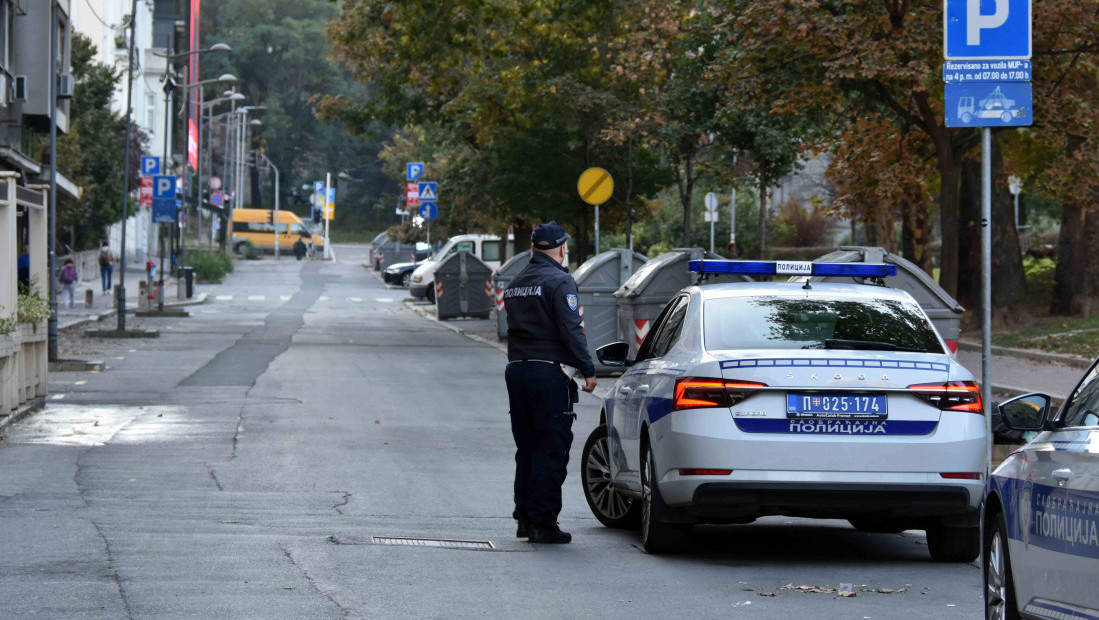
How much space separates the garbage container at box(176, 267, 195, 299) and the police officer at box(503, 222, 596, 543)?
135 feet

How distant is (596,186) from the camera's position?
971 inches

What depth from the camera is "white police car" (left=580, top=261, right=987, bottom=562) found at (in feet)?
25.6

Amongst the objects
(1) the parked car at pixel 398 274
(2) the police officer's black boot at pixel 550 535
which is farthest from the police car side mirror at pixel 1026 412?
(1) the parked car at pixel 398 274

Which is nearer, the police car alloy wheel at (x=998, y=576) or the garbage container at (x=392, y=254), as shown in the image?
the police car alloy wheel at (x=998, y=576)

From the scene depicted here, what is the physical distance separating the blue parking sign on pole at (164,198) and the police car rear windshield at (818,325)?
33283 millimetres

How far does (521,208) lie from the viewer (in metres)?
32.9

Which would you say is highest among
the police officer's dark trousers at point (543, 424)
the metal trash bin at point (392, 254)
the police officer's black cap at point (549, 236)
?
the metal trash bin at point (392, 254)

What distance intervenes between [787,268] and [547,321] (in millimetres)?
1576

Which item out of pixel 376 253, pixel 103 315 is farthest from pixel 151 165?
pixel 376 253

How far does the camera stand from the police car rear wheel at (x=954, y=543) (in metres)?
8.34

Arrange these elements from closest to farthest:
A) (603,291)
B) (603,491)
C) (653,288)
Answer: (603,491) → (653,288) → (603,291)

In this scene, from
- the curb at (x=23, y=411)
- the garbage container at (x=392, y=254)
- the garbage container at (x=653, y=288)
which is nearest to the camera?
the curb at (x=23, y=411)

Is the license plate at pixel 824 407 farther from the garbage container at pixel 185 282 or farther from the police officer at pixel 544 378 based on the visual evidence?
the garbage container at pixel 185 282

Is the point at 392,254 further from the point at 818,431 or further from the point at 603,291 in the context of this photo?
the point at 818,431
